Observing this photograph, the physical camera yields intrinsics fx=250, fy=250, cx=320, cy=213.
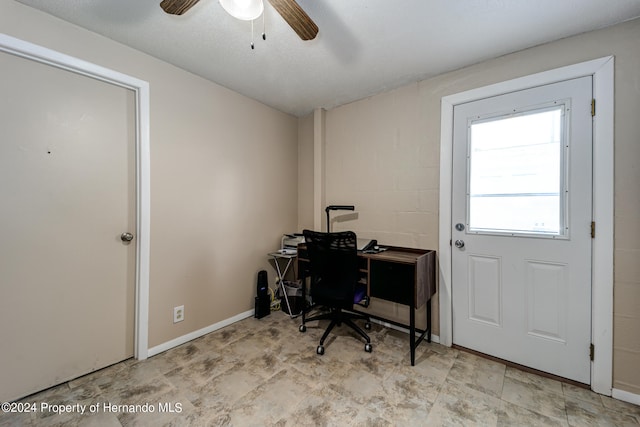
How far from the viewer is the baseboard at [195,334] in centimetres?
205

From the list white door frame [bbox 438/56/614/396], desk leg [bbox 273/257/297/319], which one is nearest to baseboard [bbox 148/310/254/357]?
desk leg [bbox 273/257/297/319]

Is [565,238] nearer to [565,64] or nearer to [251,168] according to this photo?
[565,64]

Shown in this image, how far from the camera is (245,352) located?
2080 millimetres

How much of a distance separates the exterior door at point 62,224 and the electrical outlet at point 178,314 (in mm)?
302

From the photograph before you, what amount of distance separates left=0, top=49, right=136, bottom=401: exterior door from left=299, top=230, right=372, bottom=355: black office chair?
1468 mm

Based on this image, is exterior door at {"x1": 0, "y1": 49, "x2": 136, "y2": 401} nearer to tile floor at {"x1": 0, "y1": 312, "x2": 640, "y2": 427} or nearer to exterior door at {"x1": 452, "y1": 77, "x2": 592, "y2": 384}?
tile floor at {"x1": 0, "y1": 312, "x2": 640, "y2": 427}

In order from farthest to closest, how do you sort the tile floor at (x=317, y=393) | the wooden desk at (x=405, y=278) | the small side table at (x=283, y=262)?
the small side table at (x=283, y=262), the wooden desk at (x=405, y=278), the tile floor at (x=317, y=393)

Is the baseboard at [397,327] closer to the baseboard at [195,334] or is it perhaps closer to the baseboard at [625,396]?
the baseboard at [625,396]

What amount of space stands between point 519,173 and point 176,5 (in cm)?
241

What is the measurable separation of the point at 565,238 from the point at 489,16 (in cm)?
155

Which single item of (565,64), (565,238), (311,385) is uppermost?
(565,64)

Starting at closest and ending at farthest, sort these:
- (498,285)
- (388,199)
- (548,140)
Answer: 1. (548,140)
2. (498,285)
3. (388,199)

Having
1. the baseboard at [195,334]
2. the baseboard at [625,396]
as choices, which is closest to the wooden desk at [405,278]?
the baseboard at [625,396]

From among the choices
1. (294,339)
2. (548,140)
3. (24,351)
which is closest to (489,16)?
(548,140)
